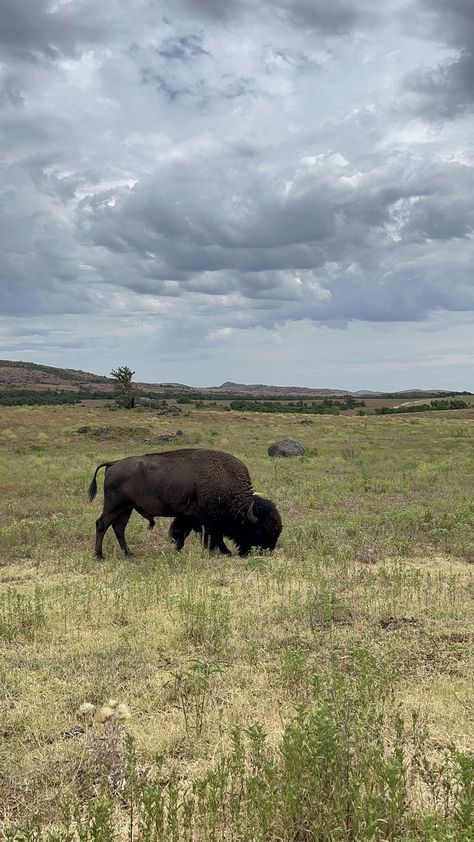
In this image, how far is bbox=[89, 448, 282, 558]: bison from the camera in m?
11.4

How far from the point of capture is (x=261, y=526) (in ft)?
37.1

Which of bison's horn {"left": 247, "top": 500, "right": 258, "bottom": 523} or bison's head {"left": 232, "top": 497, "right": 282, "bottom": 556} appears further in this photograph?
bison's head {"left": 232, "top": 497, "right": 282, "bottom": 556}

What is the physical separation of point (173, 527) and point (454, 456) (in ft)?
67.1

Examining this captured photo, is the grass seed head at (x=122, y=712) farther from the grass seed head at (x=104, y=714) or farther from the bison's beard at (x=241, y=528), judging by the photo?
the bison's beard at (x=241, y=528)

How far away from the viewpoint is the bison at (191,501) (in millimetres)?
11414

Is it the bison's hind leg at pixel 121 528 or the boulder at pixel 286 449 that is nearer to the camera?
the bison's hind leg at pixel 121 528

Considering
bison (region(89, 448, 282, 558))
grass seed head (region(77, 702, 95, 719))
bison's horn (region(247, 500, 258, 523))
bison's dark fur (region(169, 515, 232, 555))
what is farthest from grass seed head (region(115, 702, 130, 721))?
bison's dark fur (region(169, 515, 232, 555))

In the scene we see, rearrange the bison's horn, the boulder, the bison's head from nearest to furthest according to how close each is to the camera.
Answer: the bison's horn < the bison's head < the boulder

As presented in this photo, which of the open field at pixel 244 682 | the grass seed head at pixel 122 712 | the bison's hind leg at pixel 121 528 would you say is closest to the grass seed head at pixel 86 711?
the open field at pixel 244 682

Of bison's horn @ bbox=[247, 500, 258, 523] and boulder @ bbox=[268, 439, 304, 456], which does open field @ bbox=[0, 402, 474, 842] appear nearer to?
bison's horn @ bbox=[247, 500, 258, 523]

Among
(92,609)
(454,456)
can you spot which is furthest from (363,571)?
(454,456)

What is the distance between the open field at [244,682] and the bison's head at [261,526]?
13.3 inches

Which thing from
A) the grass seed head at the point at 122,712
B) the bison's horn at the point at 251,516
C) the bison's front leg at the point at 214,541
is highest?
the bison's horn at the point at 251,516

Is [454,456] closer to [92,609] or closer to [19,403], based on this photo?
[92,609]
